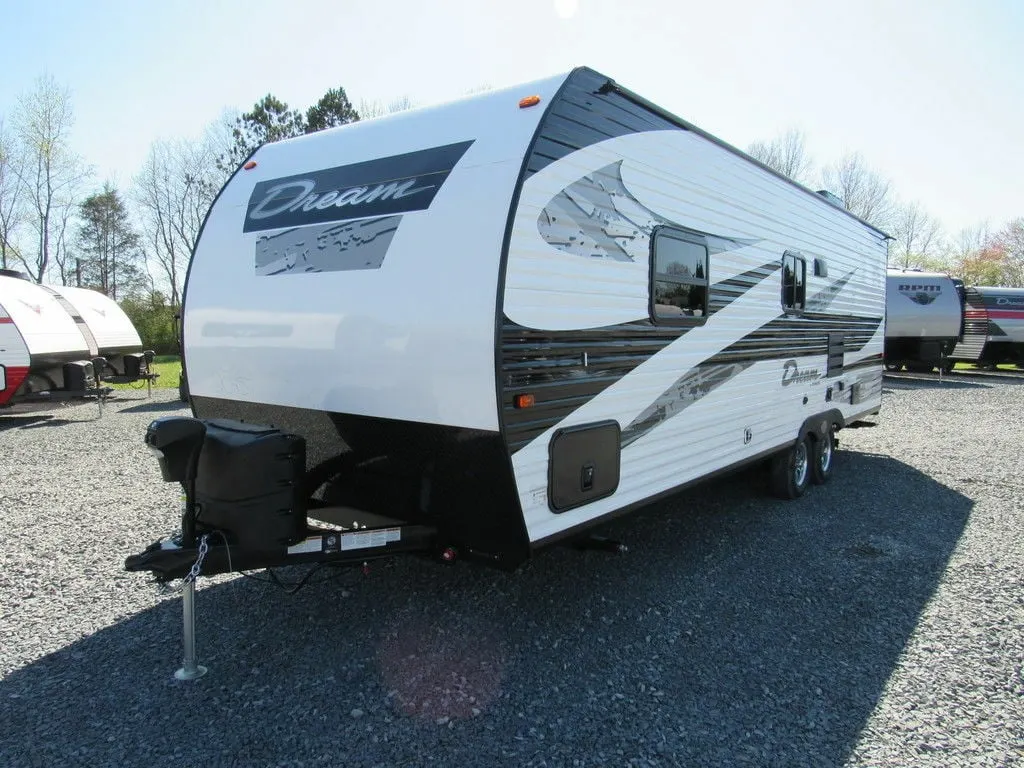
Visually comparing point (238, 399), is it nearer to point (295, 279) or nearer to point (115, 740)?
point (295, 279)

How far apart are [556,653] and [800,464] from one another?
4.13 metres

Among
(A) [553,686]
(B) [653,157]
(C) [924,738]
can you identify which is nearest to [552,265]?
(B) [653,157]

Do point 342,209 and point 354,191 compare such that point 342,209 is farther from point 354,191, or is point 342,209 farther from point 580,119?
point 580,119

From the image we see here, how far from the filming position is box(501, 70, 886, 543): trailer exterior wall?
3.28m

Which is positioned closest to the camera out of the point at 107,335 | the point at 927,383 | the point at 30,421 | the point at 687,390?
the point at 687,390

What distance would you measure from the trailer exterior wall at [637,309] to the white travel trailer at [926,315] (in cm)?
1505

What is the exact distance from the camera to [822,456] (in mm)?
7281

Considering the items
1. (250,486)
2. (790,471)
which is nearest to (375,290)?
(250,486)

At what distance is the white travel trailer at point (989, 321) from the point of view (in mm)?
21031

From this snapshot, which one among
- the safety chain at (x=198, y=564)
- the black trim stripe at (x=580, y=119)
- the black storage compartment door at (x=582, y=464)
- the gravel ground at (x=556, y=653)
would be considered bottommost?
the gravel ground at (x=556, y=653)

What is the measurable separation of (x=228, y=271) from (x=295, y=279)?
64cm

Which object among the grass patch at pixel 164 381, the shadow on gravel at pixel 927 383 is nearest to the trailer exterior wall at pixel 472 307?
the grass patch at pixel 164 381

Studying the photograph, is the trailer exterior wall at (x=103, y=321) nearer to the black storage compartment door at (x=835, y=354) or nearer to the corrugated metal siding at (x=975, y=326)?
the black storage compartment door at (x=835, y=354)

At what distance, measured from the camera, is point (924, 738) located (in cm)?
293
